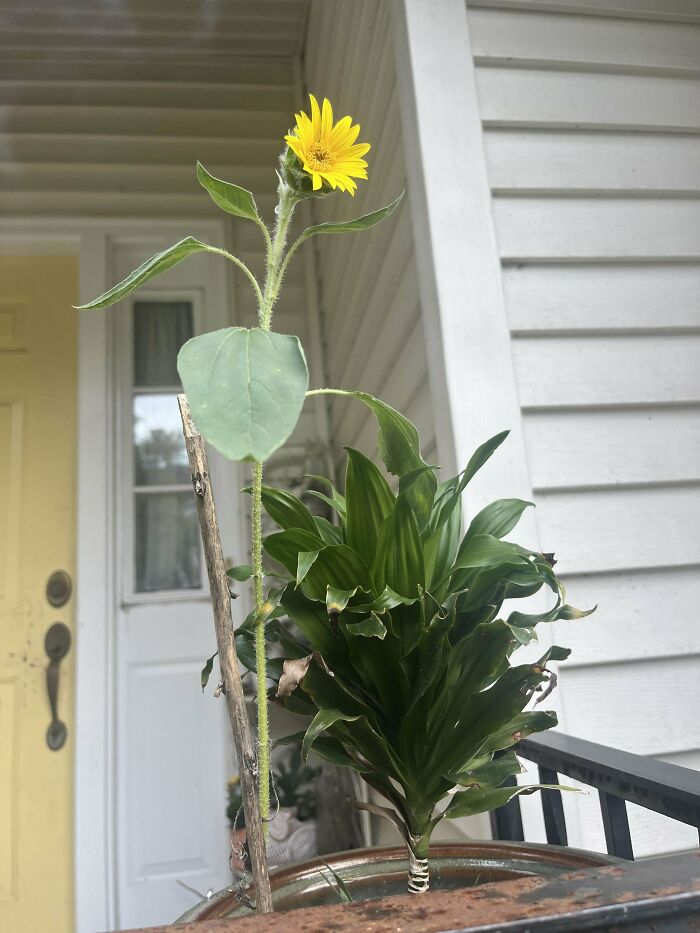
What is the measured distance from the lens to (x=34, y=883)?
1784mm

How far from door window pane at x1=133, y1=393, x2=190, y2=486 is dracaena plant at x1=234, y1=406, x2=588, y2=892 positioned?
154 centimetres

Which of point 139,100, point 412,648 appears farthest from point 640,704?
point 139,100

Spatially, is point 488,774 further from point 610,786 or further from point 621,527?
point 621,527

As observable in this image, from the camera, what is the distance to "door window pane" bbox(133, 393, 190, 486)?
6.89 feet

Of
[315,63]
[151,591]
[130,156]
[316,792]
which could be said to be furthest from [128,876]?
[315,63]

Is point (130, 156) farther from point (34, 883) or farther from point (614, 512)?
point (34, 883)

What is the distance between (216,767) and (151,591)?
0.53m

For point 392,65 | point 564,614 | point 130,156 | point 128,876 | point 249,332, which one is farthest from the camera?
point 130,156

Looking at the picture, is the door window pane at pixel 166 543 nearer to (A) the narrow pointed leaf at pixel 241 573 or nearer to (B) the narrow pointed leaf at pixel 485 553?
(A) the narrow pointed leaf at pixel 241 573

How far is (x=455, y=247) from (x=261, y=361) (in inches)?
30.6

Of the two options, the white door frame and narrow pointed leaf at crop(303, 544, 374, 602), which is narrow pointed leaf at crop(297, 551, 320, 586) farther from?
the white door frame

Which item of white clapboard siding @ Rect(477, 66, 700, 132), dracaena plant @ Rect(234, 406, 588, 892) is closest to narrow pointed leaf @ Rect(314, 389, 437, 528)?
dracaena plant @ Rect(234, 406, 588, 892)

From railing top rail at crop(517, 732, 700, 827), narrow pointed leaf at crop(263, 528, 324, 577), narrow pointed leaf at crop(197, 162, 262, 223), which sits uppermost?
narrow pointed leaf at crop(197, 162, 262, 223)

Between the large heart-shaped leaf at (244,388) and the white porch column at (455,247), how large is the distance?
0.64 metres
